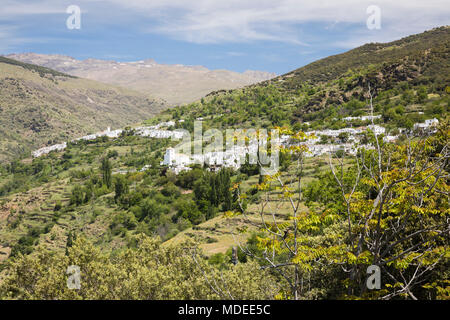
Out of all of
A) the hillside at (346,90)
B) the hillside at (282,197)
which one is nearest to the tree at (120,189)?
the hillside at (282,197)

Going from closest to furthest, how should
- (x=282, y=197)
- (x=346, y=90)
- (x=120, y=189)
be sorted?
(x=282, y=197) → (x=120, y=189) → (x=346, y=90)

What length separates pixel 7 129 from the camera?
177 metres

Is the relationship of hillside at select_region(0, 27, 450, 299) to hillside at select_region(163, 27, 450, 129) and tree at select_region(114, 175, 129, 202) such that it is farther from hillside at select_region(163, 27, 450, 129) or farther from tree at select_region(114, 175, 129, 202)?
hillside at select_region(163, 27, 450, 129)

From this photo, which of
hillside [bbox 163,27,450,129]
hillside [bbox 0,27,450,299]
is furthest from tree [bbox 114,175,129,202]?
hillside [bbox 163,27,450,129]

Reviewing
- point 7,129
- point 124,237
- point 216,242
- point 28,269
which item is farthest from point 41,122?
point 28,269

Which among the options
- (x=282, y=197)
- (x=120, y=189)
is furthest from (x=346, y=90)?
(x=282, y=197)

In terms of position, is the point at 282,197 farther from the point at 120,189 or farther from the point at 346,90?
the point at 346,90

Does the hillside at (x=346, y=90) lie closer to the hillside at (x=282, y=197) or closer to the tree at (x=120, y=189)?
the hillside at (x=282, y=197)

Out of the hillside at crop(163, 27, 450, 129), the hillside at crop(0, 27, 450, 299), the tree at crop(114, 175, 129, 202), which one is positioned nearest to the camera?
the hillside at crop(0, 27, 450, 299)

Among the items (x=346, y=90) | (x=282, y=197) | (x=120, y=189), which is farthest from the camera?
(x=346, y=90)

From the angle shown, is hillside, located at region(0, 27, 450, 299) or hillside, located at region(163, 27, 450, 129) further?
hillside, located at region(163, 27, 450, 129)

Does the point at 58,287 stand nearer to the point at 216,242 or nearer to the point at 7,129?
the point at 216,242

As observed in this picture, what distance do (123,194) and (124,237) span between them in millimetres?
14228

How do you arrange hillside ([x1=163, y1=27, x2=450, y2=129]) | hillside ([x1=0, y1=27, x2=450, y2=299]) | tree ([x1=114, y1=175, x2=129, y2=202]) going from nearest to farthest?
hillside ([x1=0, y1=27, x2=450, y2=299]), hillside ([x1=163, y1=27, x2=450, y2=129]), tree ([x1=114, y1=175, x2=129, y2=202])
